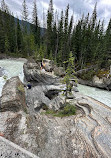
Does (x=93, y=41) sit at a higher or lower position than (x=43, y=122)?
higher

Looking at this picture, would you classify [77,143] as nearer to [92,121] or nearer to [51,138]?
[51,138]

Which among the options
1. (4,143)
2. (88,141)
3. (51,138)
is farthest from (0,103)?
(88,141)

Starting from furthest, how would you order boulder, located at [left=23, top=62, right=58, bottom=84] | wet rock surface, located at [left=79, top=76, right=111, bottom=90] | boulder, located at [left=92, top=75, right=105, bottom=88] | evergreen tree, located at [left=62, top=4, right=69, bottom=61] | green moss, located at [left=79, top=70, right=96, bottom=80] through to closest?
1. evergreen tree, located at [left=62, top=4, right=69, bottom=61]
2. green moss, located at [left=79, top=70, right=96, bottom=80]
3. boulder, located at [left=92, top=75, right=105, bottom=88]
4. wet rock surface, located at [left=79, top=76, right=111, bottom=90]
5. boulder, located at [left=23, top=62, right=58, bottom=84]

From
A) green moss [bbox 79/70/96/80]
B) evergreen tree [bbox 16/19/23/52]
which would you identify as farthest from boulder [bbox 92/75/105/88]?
evergreen tree [bbox 16/19/23/52]

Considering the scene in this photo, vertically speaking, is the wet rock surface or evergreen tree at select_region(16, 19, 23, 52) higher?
evergreen tree at select_region(16, 19, 23, 52)

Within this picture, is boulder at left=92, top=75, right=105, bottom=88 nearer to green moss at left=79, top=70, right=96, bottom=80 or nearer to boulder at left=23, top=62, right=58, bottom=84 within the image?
green moss at left=79, top=70, right=96, bottom=80

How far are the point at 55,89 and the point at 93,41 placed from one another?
85.7 feet

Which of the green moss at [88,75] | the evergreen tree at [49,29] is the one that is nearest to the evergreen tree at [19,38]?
the evergreen tree at [49,29]

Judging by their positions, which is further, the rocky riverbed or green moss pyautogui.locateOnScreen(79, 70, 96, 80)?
green moss pyautogui.locateOnScreen(79, 70, 96, 80)

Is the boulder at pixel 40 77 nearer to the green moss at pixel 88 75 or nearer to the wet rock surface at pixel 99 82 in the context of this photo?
the green moss at pixel 88 75

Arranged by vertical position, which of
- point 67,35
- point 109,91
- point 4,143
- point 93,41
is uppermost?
point 67,35

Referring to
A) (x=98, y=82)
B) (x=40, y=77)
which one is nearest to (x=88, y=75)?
(x=98, y=82)

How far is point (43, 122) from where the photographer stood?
7543mm

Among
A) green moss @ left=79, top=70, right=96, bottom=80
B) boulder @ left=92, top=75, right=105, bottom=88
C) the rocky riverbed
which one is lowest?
the rocky riverbed
